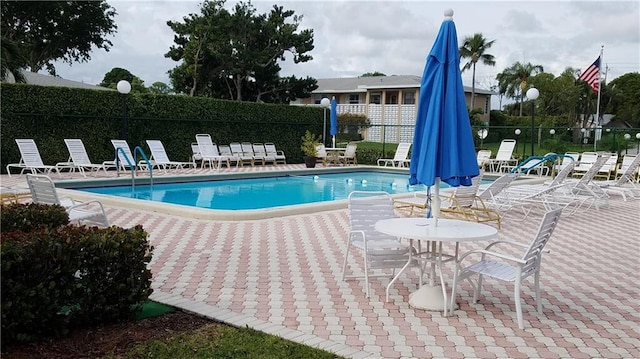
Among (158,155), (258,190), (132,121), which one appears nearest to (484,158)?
(258,190)

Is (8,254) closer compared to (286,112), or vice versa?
(8,254)

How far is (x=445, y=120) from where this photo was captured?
4.68m

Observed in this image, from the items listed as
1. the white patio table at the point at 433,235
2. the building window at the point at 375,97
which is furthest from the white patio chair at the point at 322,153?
the building window at the point at 375,97

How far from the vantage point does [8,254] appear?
10.8ft

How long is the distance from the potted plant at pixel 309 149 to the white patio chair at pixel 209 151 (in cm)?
292

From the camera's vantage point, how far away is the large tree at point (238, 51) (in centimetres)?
3066

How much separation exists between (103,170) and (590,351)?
15635 mm

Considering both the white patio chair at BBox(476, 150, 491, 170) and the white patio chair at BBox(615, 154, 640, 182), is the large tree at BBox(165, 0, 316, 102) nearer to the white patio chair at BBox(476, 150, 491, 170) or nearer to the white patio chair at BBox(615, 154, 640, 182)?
the white patio chair at BBox(476, 150, 491, 170)

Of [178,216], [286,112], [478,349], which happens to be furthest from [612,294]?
[286,112]

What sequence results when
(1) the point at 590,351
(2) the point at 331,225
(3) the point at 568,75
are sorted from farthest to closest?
(3) the point at 568,75 → (2) the point at 331,225 → (1) the point at 590,351

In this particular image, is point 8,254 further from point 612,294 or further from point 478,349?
point 612,294

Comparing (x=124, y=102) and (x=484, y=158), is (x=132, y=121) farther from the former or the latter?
(x=484, y=158)

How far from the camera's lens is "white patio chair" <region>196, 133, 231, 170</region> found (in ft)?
61.8

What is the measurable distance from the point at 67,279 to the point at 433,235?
8.62 ft
